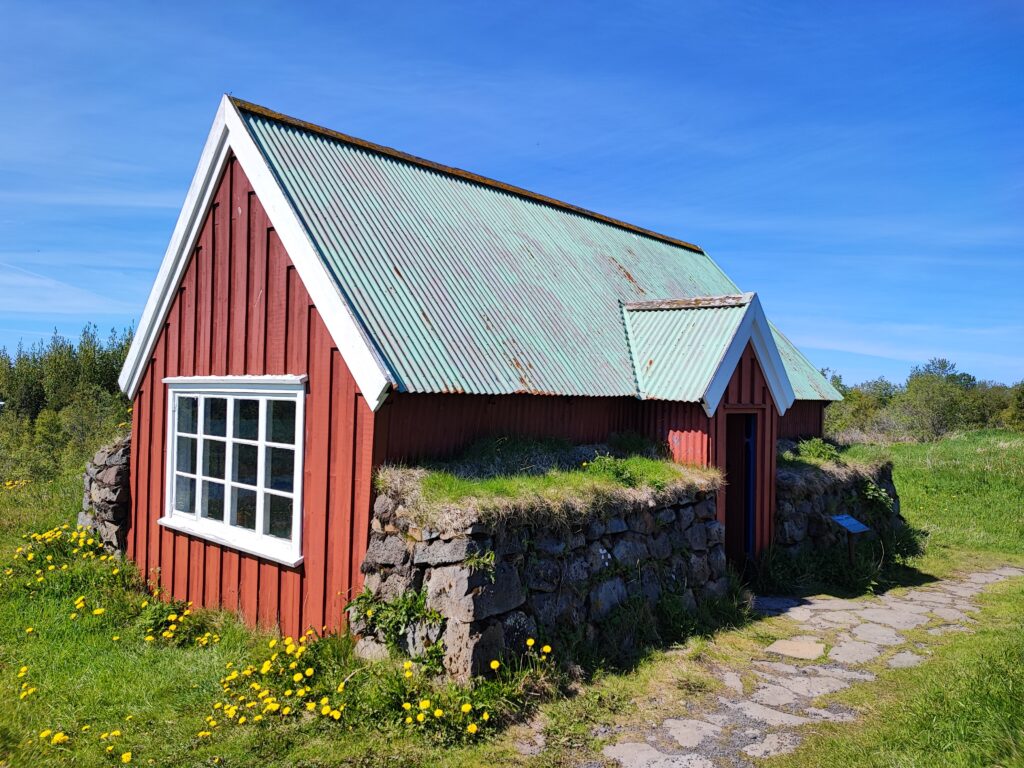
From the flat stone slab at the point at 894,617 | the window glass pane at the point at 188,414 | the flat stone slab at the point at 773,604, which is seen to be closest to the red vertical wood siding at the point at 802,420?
the flat stone slab at the point at 773,604

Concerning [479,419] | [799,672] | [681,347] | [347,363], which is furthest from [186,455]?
[799,672]

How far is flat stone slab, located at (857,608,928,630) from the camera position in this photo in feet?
29.1

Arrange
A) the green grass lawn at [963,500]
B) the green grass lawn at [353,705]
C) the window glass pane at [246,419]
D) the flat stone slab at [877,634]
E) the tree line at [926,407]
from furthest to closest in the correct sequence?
1. the tree line at [926,407]
2. the green grass lawn at [963,500]
3. the window glass pane at [246,419]
4. the flat stone slab at [877,634]
5. the green grass lawn at [353,705]

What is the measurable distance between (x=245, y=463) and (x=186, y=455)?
54.8 inches

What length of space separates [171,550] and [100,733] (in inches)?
146

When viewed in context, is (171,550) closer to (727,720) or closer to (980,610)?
(727,720)

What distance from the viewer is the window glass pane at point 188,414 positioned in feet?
30.2

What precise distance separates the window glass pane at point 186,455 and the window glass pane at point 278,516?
1.84 metres

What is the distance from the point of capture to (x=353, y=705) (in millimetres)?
5793

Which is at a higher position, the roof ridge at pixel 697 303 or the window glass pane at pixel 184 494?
the roof ridge at pixel 697 303

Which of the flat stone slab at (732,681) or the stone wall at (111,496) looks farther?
the stone wall at (111,496)

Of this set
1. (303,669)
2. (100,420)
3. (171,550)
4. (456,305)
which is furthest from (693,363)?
(100,420)

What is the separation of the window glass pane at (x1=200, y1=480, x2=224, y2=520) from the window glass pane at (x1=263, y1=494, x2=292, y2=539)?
1060mm

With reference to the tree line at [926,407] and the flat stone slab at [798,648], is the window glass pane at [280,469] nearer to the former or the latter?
the flat stone slab at [798,648]
